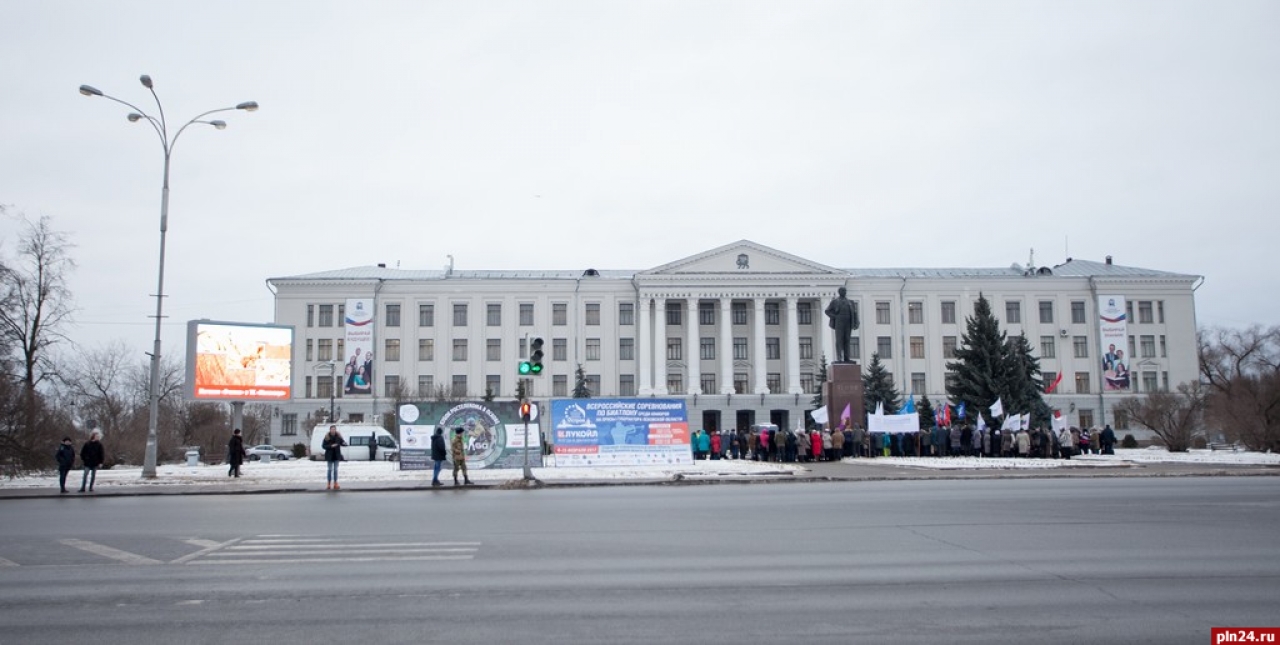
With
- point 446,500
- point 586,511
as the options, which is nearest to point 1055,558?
point 586,511

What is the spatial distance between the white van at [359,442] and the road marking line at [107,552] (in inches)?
1471

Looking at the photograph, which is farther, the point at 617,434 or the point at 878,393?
the point at 878,393

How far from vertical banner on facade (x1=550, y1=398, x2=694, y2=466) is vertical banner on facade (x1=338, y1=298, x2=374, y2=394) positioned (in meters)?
47.7

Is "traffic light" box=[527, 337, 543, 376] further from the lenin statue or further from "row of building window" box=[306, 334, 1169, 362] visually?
"row of building window" box=[306, 334, 1169, 362]

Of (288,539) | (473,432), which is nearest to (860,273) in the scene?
(473,432)

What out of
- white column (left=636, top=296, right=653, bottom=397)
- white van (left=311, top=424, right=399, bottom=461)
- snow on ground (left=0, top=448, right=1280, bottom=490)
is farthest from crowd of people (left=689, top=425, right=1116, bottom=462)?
white column (left=636, top=296, right=653, bottom=397)

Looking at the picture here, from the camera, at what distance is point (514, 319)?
80.1 meters

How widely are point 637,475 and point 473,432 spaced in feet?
21.5

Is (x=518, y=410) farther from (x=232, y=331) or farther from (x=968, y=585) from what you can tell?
(x=968, y=585)

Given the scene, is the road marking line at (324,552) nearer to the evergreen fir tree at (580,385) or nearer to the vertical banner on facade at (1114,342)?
the evergreen fir tree at (580,385)

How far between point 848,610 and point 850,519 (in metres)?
7.26

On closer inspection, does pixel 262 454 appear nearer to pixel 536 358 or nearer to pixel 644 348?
pixel 536 358

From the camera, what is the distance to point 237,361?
143 feet

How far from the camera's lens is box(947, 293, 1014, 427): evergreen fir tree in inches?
1949
